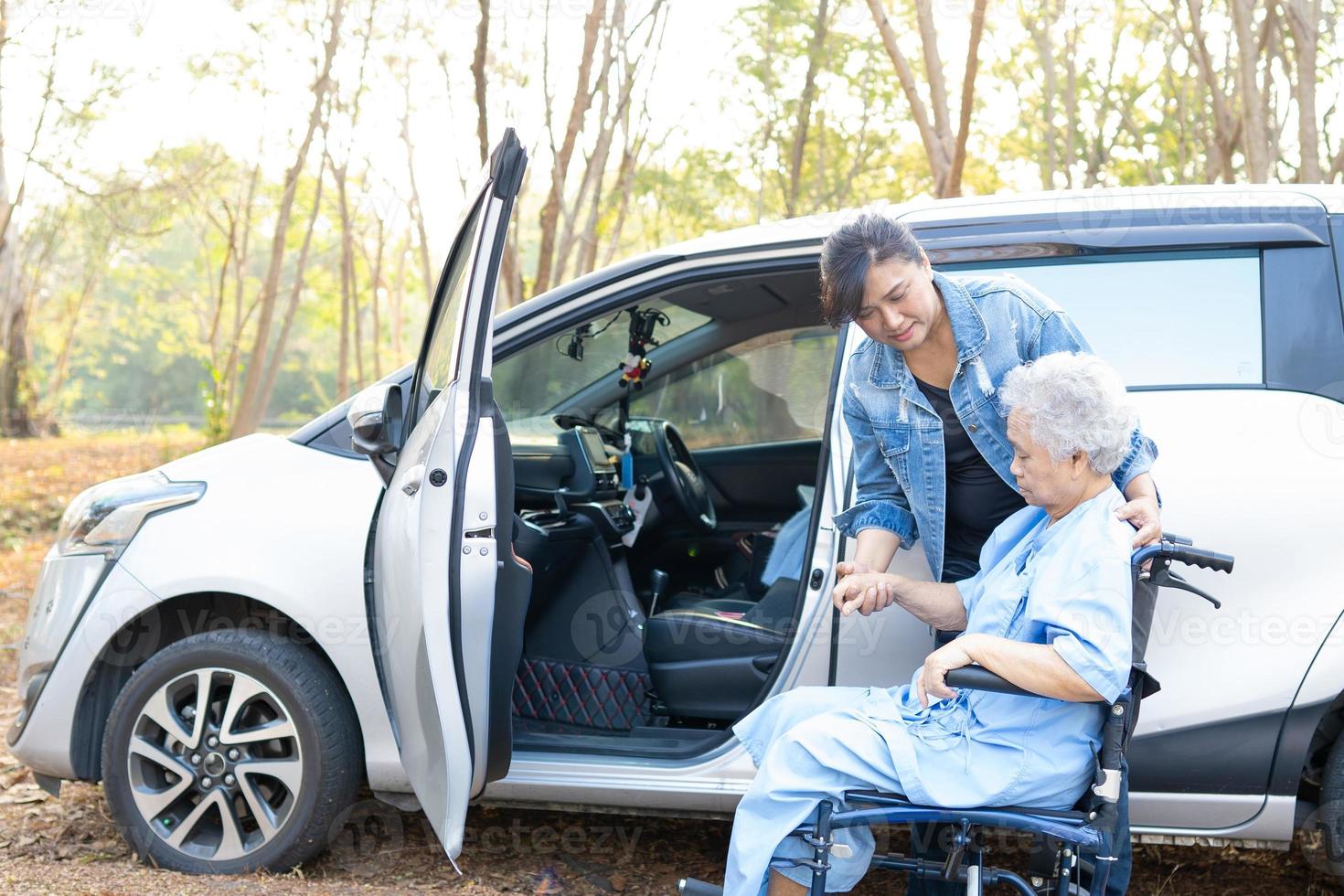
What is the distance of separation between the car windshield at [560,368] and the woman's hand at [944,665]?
147cm

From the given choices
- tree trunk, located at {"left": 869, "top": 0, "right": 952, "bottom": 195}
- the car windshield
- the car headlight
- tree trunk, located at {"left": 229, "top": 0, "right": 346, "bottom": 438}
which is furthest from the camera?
tree trunk, located at {"left": 229, "top": 0, "right": 346, "bottom": 438}

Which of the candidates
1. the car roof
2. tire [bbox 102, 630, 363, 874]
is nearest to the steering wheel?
the car roof

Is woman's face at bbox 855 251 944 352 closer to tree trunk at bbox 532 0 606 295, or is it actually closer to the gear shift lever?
the gear shift lever

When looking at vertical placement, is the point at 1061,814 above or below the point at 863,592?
below

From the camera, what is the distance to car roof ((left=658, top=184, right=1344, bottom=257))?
2812 millimetres

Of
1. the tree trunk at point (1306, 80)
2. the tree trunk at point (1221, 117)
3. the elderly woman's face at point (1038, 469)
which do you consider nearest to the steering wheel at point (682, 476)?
the elderly woman's face at point (1038, 469)

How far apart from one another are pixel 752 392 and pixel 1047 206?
180 cm

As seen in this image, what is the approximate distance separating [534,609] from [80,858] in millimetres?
1410

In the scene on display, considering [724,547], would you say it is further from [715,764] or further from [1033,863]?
[1033,863]

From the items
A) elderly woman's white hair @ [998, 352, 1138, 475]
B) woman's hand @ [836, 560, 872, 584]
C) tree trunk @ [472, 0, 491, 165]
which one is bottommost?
woman's hand @ [836, 560, 872, 584]

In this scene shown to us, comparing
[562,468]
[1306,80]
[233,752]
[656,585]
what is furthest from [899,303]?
[1306,80]

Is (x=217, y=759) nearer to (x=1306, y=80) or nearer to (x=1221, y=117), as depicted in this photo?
(x=1306, y=80)

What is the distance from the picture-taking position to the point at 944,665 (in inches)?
86.7

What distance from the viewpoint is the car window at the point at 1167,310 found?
2.75 metres
